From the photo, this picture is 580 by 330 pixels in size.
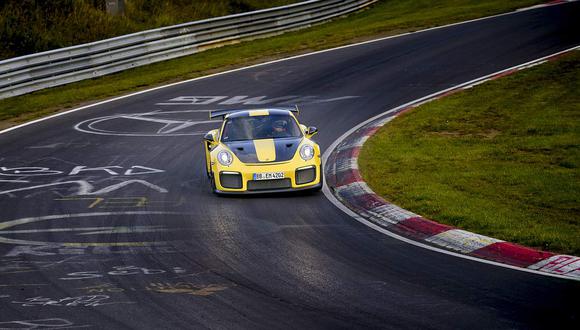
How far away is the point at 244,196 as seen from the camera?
14.6 meters

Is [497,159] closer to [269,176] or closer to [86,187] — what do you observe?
[269,176]

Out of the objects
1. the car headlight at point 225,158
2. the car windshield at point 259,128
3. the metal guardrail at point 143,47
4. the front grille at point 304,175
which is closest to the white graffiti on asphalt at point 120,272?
the front grille at point 304,175

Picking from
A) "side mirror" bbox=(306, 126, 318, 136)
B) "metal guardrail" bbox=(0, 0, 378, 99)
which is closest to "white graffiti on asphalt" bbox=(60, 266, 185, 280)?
"side mirror" bbox=(306, 126, 318, 136)

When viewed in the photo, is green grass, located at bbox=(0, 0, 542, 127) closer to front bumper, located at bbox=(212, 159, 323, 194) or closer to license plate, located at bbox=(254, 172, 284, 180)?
front bumper, located at bbox=(212, 159, 323, 194)

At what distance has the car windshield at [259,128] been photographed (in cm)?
1575

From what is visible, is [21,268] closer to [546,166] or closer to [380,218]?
[380,218]

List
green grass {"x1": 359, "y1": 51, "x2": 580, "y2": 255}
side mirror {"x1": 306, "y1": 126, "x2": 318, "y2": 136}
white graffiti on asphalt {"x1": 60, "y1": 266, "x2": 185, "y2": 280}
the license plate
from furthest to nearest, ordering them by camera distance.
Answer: side mirror {"x1": 306, "y1": 126, "x2": 318, "y2": 136}
the license plate
green grass {"x1": 359, "y1": 51, "x2": 580, "y2": 255}
white graffiti on asphalt {"x1": 60, "y1": 266, "x2": 185, "y2": 280}

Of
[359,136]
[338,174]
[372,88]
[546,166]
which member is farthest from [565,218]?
[372,88]

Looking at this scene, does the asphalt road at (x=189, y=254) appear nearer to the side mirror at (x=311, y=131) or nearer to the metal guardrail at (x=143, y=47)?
the side mirror at (x=311, y=131)

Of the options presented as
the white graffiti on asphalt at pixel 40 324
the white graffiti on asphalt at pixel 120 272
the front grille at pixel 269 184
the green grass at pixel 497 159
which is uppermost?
the white graffiti on asphalt at pixel 40 324

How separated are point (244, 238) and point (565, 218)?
4005 mm

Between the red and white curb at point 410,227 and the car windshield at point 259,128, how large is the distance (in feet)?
3.46

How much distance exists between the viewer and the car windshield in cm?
1575

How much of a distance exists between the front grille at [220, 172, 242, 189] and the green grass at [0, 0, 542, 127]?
9191 millimetres
